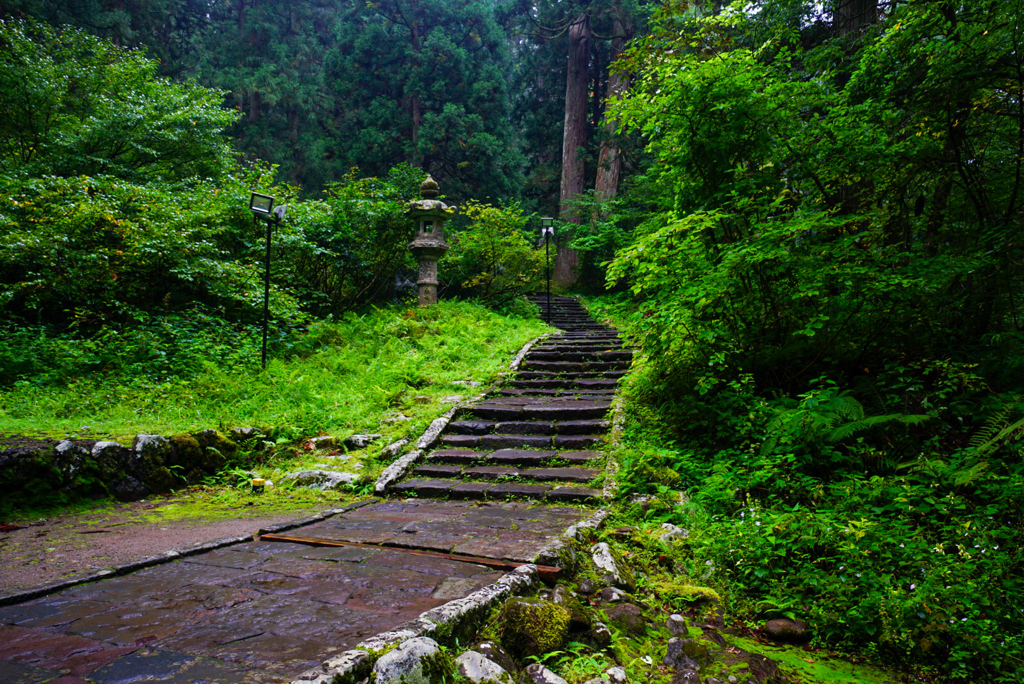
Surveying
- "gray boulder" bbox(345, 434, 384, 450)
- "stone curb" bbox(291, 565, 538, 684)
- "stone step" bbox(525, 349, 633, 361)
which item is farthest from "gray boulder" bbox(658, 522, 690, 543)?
"stone step" bbox(525, 349, 633, 361)

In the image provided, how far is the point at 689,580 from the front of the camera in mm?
3410

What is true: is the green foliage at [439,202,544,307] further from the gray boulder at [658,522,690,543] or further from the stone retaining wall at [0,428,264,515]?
the gray boulder at [658,522,690,543]

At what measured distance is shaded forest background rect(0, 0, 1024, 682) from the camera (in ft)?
11.0

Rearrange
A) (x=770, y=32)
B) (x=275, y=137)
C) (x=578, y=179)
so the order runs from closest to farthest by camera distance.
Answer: (x=770, y=32) → (x=578, y=179) → (x=275, y=137)

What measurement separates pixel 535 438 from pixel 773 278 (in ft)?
10.3

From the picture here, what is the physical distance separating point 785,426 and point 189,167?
14794 millimetres

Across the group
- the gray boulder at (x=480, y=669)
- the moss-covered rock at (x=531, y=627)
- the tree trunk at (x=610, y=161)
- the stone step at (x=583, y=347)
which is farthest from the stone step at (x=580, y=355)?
the tree trunk at (x=610, y=161)

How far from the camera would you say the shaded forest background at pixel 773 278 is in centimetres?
335

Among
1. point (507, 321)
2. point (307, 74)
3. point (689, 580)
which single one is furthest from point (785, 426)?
point (307, 74)

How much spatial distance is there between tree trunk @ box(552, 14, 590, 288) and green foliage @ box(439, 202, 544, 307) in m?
5.44

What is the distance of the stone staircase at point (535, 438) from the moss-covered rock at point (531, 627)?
2279 mm

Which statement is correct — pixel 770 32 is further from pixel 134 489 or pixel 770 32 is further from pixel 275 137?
pixel 275 137

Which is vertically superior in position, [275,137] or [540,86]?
[540,86]

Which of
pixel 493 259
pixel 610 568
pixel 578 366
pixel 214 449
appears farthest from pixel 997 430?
pixel 493 259
